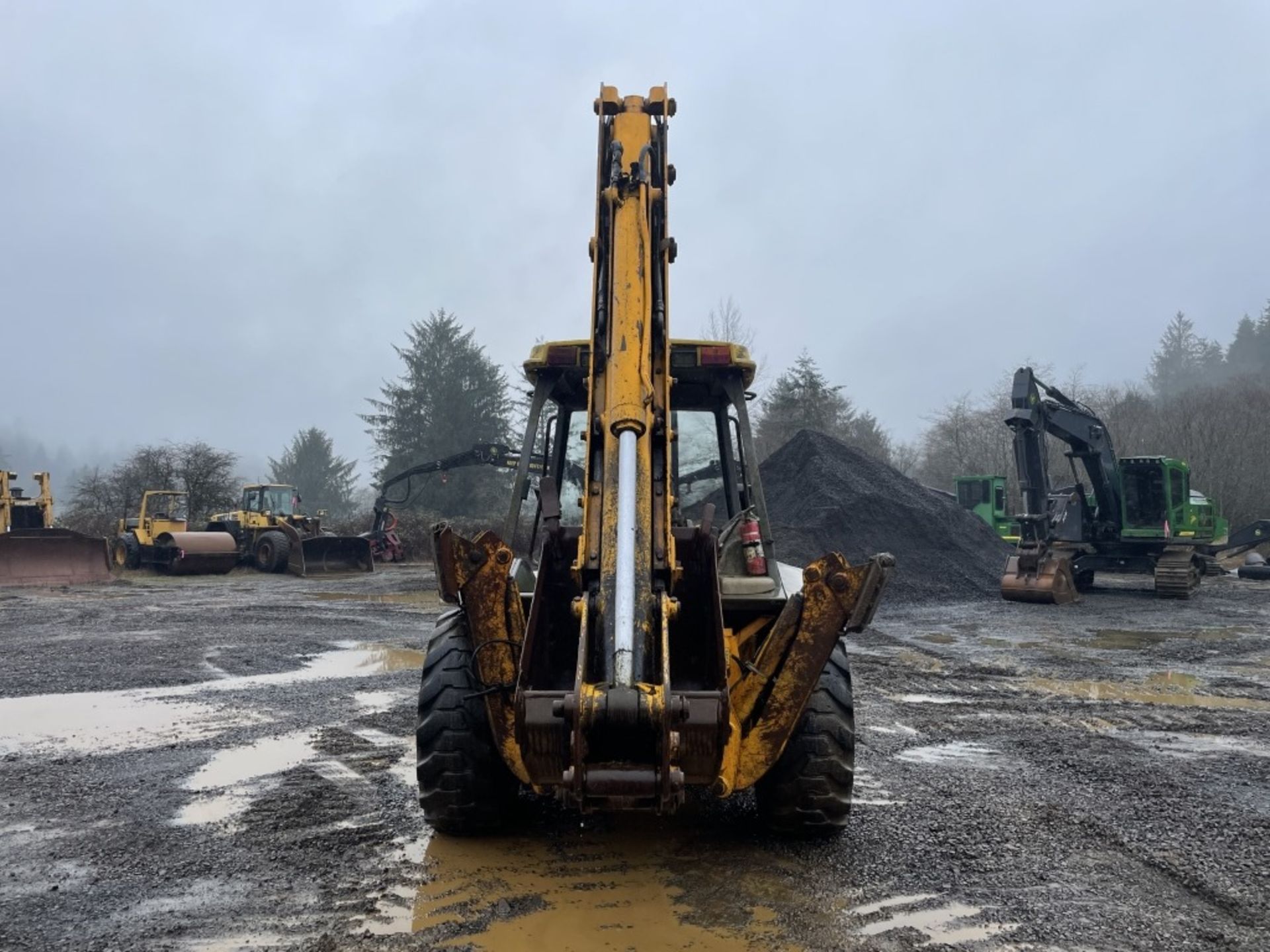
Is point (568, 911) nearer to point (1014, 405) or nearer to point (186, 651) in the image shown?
point (186, 651)

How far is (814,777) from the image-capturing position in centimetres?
403

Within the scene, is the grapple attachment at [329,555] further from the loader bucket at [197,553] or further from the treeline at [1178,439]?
the treeline at [1178,439]

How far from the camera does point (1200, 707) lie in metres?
7.82

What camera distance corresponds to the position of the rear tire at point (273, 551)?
81.0 feet

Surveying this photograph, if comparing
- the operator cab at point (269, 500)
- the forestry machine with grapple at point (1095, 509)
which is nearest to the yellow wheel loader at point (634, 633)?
the forestry machine with grapple at point (1095, 509)

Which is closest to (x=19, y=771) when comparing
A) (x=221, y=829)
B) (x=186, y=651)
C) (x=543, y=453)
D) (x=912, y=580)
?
(x=221, y=829)

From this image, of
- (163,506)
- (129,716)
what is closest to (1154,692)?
(129,716)

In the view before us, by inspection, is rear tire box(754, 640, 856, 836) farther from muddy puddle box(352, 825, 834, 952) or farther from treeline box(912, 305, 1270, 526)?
treeline box(912, 305, 1270, 526)

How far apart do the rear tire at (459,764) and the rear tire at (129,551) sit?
24.3m

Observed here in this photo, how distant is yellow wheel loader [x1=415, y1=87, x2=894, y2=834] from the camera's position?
3.36 m

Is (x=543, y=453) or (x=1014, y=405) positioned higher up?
(x=1014, y=405)

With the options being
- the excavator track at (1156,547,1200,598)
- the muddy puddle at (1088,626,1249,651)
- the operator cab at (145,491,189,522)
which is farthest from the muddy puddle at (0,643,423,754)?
the operator cab at (145,491,189,522)

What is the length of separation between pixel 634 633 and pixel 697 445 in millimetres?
2162

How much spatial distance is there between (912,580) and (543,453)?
1375cm
